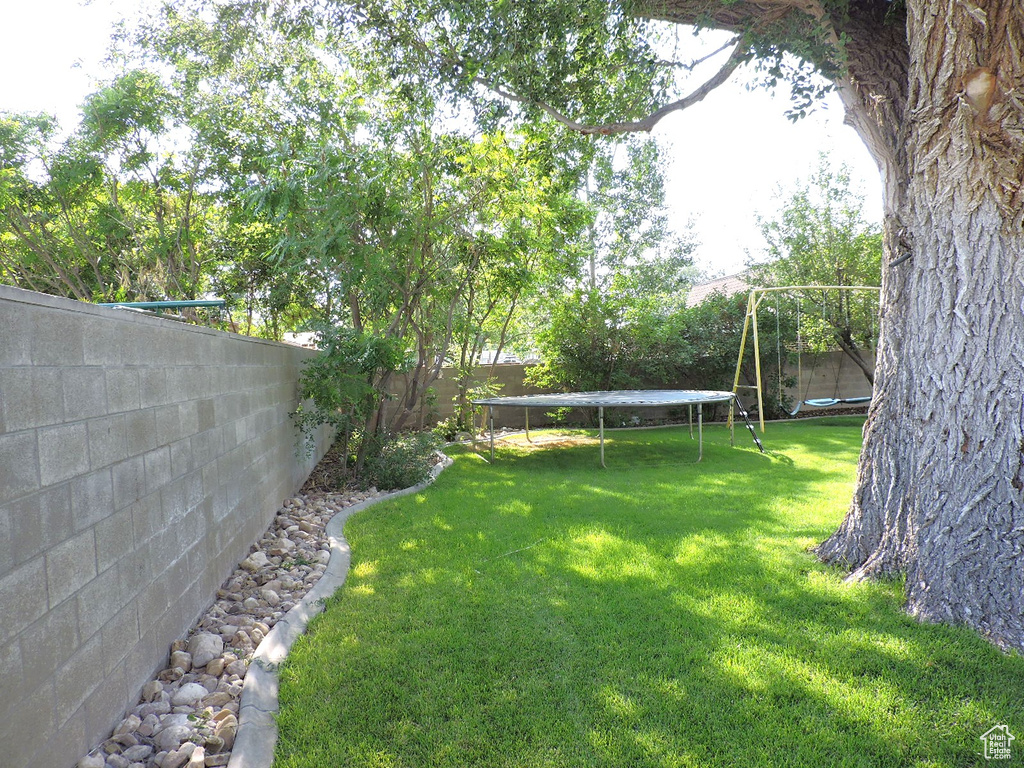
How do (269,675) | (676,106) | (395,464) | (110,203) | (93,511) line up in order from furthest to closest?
(110,203) < (395,464) < (676,106) < (269,675) < (93,511)

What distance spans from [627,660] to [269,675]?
1.45 meters

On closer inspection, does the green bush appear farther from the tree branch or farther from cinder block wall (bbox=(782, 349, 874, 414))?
cinder block wall (bbox=(782, 349, 874, 414))

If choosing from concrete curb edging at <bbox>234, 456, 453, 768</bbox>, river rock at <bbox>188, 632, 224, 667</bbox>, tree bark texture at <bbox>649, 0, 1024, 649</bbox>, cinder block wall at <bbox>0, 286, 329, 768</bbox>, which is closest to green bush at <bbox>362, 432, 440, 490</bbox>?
concrete curb edging at <bbox>234, 456, 453, 768</bbox>

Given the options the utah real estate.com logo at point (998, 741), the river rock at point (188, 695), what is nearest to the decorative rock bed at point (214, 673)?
the river rock at point (188, 695)

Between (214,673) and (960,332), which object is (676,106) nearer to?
(960,332)

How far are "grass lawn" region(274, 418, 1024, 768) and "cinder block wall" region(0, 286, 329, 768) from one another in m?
0.61

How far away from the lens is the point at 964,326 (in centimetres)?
283

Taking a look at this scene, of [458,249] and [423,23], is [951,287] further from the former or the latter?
[458,249]

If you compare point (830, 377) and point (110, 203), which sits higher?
point (110, 203)

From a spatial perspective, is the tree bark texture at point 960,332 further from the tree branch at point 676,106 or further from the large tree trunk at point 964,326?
the tree branch at point 676,106

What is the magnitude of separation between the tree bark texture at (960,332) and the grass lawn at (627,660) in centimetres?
29

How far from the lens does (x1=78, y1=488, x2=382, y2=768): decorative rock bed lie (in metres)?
1.93

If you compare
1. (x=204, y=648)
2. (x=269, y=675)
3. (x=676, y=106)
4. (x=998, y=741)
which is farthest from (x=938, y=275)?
(x=204, y=648)

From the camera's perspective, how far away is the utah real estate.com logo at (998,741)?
6.21ft
